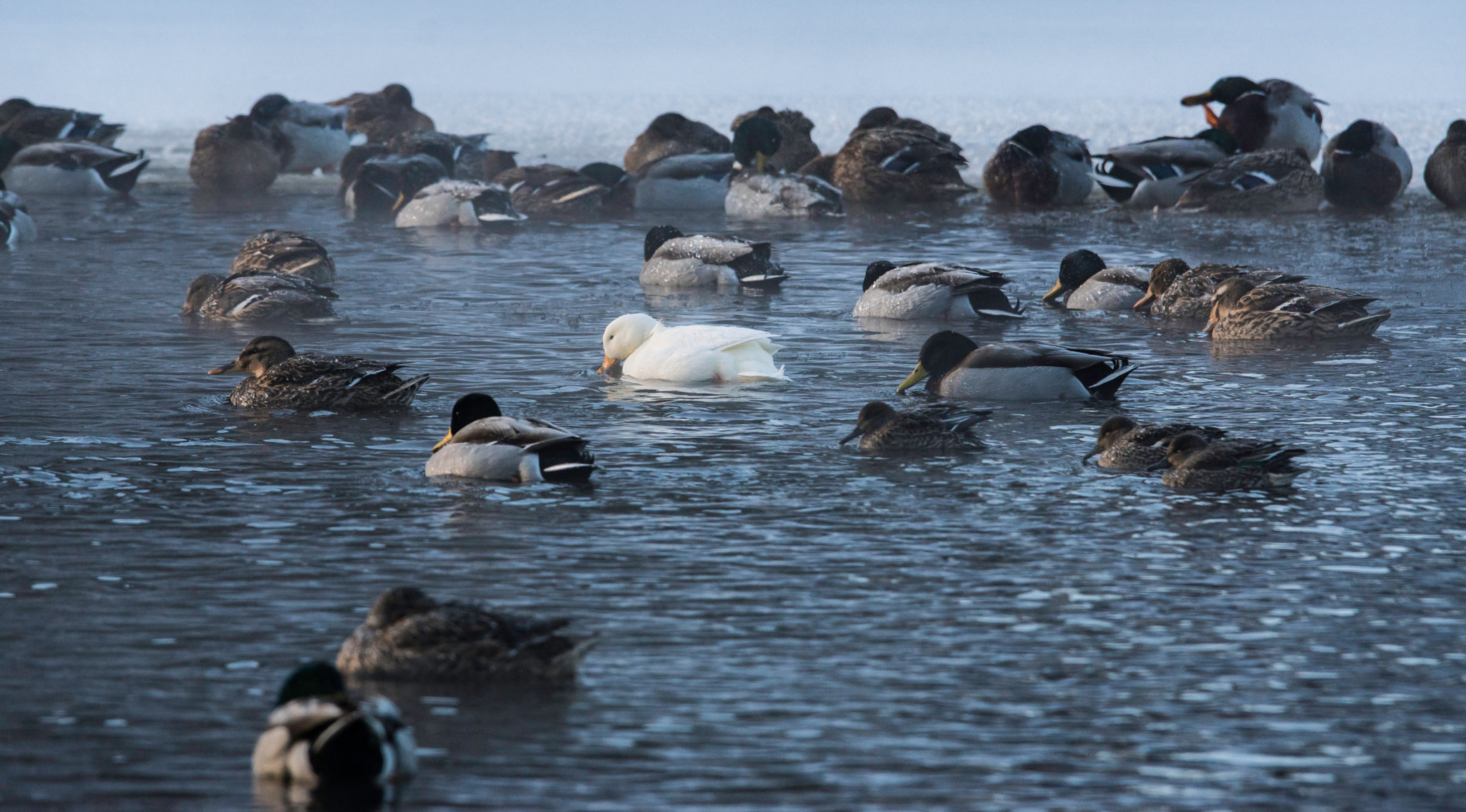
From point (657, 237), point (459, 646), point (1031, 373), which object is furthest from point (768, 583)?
point (657, 237)

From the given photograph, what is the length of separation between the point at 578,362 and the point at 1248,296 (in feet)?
19.0

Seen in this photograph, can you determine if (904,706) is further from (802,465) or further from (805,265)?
(805,265)

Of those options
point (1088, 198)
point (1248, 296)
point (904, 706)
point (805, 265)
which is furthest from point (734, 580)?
point (1088, 198)

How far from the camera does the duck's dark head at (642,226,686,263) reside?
785 inches

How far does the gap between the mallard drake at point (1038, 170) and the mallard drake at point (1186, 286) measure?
35.7ft

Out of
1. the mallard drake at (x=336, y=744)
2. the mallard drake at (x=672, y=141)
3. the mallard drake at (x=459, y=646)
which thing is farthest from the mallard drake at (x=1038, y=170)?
the mallard drake at (x=336, y=744)

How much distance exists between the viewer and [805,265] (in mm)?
21094

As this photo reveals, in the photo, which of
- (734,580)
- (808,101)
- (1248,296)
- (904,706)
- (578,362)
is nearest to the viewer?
(904,706)

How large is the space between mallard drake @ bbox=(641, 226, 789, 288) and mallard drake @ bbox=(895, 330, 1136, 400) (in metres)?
6.70

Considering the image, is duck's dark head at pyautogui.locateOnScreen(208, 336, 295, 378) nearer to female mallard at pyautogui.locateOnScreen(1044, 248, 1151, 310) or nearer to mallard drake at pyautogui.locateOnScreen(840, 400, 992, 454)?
mallard drake at pyautogui.locateOnScreen(840, 400, 992, 454)

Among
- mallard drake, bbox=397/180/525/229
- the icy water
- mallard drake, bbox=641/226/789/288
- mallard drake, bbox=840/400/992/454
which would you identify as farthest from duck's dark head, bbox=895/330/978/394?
mallard drake, bbox=397/180/525/229

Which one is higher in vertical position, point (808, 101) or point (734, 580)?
point (808, 101)

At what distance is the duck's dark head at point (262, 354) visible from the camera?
1252 centimetres

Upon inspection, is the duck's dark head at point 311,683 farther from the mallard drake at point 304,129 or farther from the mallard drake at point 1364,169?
the mallard drake at point 304,129
